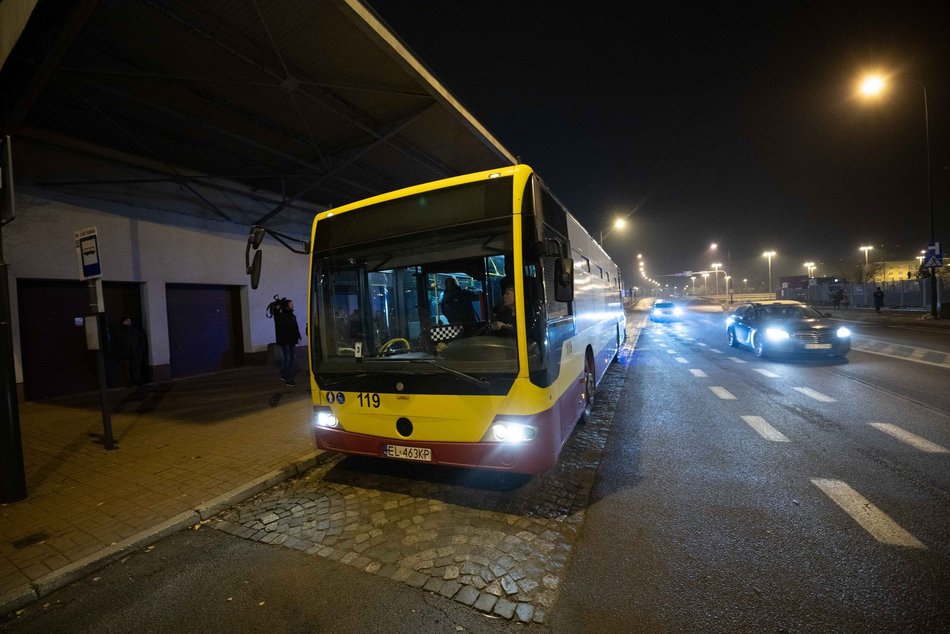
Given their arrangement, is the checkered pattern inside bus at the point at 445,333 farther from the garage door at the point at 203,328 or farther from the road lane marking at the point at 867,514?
the garage door at the point at 203,328

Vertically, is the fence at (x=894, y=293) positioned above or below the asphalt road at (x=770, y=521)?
above

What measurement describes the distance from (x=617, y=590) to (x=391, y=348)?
2.87 m

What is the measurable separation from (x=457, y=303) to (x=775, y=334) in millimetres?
10314

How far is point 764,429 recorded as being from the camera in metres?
5.57

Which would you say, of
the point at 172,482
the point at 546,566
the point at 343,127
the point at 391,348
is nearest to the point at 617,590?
the point at 546,566

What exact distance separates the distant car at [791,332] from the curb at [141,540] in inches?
457

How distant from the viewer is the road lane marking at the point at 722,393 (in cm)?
734

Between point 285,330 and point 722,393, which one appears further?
point 285,330

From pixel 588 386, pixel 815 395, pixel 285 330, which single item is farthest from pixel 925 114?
pixel 285 330

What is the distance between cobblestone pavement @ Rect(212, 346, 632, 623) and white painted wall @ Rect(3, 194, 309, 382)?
8004 millimetres

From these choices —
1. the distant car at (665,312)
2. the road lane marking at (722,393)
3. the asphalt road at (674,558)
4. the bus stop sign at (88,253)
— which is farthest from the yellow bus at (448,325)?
the distant car at (665,312)

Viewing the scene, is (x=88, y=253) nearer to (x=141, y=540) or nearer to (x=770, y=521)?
(x=141, y=540)

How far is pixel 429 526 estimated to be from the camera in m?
3.43

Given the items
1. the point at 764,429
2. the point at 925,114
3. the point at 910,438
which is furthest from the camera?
the point at 925,114
